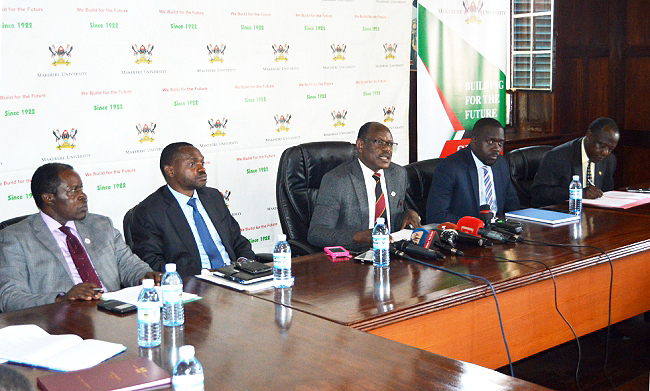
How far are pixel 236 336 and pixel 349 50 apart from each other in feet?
12.0

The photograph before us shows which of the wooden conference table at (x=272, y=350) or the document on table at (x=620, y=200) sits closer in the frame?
the wooden conference table at (x=272, y=350)

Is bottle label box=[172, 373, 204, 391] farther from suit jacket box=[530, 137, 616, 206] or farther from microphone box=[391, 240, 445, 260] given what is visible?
suit jacket box=[530, 137, 616, 206]

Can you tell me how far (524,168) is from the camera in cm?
490

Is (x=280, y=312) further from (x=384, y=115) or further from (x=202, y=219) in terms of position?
(x=384, y=115)

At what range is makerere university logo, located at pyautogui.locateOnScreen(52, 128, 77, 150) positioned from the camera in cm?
410

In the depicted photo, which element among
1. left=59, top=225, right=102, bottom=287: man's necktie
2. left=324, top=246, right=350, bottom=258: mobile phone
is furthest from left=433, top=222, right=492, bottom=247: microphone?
left=59, top=225, right=102, bottom=287: man's necktie

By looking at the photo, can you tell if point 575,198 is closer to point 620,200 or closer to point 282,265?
point 620,200

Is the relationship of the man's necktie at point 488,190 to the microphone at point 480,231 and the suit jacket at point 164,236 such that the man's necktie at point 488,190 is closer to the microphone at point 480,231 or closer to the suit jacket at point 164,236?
the microphone at point 480,231

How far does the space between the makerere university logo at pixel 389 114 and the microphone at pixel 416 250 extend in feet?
8.74

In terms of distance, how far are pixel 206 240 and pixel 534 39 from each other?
4529 mm

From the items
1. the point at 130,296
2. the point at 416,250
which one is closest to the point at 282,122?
the point at 416,250

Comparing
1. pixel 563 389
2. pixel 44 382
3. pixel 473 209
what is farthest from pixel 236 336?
pixel 473 209

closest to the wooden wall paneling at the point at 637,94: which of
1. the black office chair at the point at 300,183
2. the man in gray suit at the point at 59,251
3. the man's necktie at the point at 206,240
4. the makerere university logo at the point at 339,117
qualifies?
the makerere university logo at the point at 339,117

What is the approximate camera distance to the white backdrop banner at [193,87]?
400 cm
